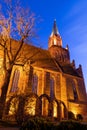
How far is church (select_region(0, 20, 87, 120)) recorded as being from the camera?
19144mm

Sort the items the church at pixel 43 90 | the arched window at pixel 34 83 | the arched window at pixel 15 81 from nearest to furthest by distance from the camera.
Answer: the church at pixel 43 90, the arched window at pixel 15 81, the arched window at pixel 34 83

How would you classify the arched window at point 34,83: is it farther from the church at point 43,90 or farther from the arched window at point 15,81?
the arched window at point 15,81

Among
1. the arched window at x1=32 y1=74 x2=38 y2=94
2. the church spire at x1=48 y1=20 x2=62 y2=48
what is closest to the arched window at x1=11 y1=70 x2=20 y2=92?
the arched window at x1=32 y1=74 x2=38 y2=94

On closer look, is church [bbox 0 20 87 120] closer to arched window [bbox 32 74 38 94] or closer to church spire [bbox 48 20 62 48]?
arched window [bbox 32 74 38 94]

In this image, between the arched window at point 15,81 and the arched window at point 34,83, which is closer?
the arched window at point 15,81

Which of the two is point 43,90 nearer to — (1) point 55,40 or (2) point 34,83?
(2) point 34,83

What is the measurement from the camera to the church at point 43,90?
19.1 metres

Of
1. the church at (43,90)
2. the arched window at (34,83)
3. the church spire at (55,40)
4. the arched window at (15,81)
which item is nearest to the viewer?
the church at (43,90)

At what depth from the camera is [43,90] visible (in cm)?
2392

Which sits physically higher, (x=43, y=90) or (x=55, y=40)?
(x=55, y=40)

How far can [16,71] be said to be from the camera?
24391 mm

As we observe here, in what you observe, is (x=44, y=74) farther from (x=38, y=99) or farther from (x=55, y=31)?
(x=55, y=31)

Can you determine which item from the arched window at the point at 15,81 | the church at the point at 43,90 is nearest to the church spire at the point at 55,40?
the church at the point at 43,90

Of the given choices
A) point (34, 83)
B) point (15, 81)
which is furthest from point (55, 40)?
point (15, 81)
